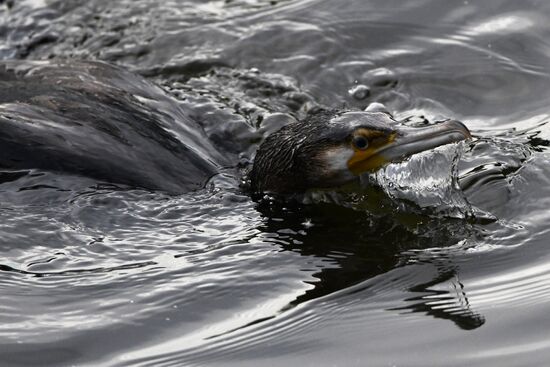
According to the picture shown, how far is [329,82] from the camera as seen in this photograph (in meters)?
7.33

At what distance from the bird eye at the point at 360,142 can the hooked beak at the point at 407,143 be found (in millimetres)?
44

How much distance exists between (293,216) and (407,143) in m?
0.73

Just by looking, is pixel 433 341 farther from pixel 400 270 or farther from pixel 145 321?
pixel 145 321

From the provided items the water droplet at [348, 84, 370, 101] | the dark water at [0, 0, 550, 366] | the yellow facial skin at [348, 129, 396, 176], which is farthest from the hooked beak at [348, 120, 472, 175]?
the water droplet at [348, 84, 370, 101]

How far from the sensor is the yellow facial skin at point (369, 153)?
5652mm

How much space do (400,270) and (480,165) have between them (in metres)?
1.31

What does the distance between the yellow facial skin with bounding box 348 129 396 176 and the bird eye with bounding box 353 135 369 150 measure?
0.01 m

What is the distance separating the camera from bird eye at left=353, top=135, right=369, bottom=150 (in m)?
5.67

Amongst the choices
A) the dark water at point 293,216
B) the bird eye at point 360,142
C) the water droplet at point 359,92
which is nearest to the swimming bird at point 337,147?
the bird eye at point 360,142

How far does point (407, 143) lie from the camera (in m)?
5.62

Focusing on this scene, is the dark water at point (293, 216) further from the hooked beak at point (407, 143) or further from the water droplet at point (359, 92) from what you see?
the hooked beak at point (407, 143)

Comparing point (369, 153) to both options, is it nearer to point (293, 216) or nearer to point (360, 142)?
point (360, 142)

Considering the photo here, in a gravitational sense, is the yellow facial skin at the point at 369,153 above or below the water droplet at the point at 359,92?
below

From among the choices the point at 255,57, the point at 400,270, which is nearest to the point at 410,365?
the point at 400,270
